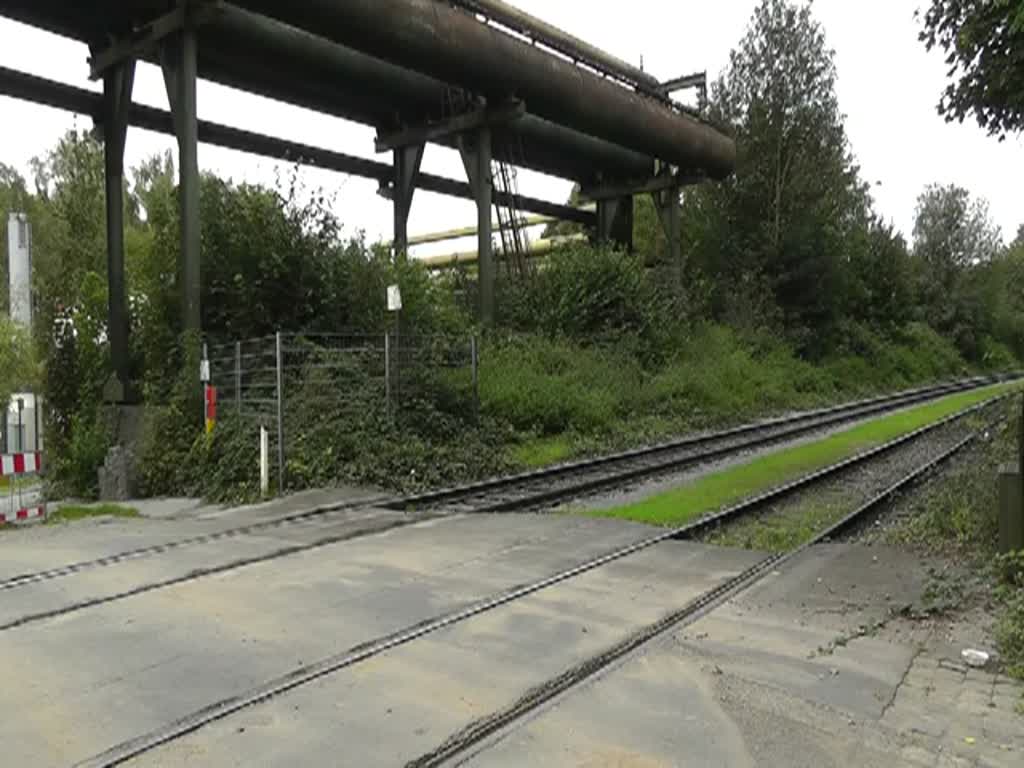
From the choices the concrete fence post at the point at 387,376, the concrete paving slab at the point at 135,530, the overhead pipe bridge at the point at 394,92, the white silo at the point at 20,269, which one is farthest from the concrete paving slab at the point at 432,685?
the white silo at the point at 20,269

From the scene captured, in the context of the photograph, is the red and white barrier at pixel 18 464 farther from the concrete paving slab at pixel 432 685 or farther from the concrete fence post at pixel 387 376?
the concrete paving slab at pixel 432 685

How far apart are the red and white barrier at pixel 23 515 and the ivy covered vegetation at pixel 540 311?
201cm

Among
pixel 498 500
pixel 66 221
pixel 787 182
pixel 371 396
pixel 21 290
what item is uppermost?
pixel 787 182

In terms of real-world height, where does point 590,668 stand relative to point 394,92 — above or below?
below

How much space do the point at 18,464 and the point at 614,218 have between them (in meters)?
24.3

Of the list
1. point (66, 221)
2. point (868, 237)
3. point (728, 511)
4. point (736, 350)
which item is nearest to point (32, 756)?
point (728, 511)

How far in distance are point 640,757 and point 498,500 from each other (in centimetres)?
752

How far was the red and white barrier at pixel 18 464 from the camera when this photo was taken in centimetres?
1115

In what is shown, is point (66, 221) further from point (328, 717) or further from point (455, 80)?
point (328, 717)

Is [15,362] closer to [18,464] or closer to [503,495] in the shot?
[18,464]

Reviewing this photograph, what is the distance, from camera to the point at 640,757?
345 cm

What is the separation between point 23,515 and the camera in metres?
11.2

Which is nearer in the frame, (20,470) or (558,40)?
(20,470)

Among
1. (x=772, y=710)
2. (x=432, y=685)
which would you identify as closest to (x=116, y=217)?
(x=432, y=685)
